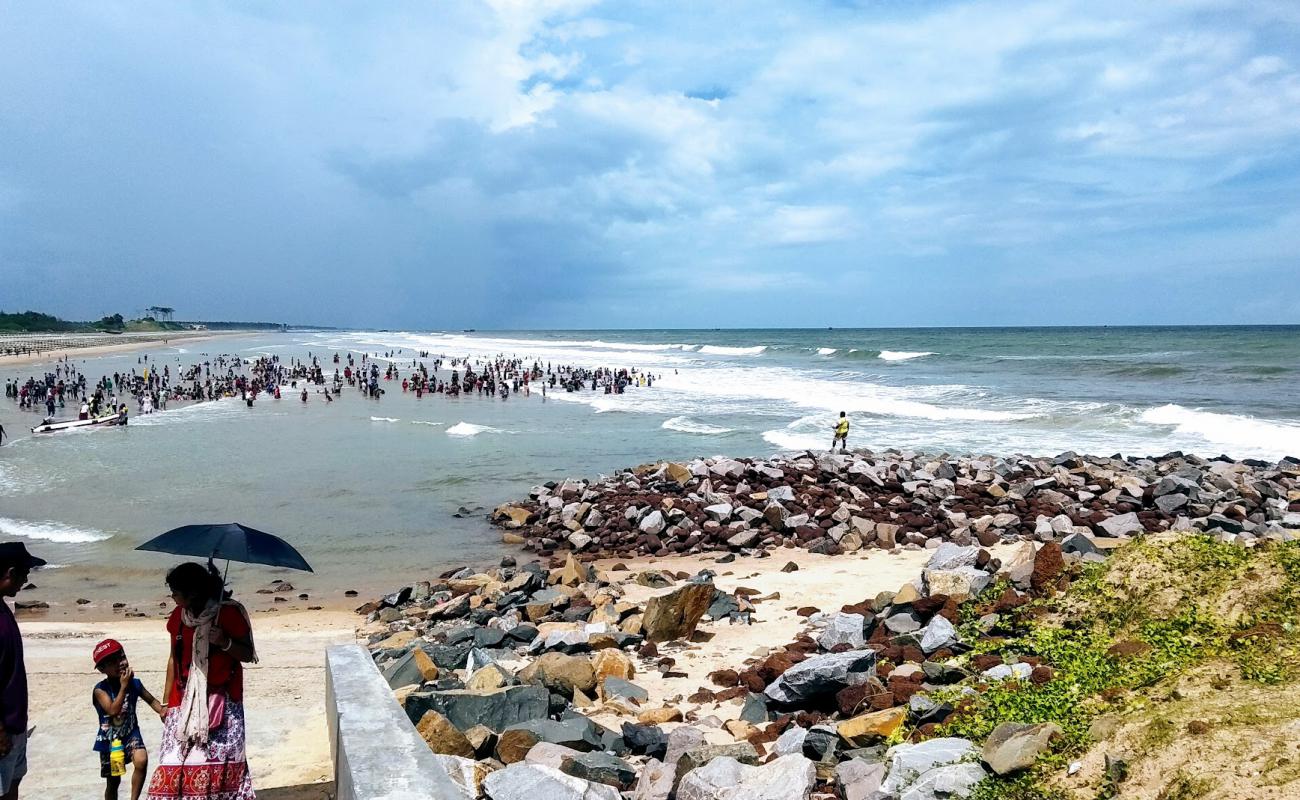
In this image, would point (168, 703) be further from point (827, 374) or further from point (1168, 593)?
point (827, 374)

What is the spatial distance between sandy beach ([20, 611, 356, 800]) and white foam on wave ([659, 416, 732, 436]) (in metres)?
17.8

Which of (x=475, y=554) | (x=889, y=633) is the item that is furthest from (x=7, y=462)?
(x=889, y=633)

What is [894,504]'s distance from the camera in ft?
45.9

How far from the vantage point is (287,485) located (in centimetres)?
1927

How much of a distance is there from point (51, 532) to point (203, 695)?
46.8 feet

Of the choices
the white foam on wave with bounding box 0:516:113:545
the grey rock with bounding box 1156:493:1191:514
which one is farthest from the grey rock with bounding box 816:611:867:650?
the white foam on wave with bounding box 0:516:113:545

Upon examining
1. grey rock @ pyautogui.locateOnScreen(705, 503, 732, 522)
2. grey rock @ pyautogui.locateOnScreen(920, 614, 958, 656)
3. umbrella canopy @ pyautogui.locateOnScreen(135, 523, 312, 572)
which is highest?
umbrella canopy @ pyautogui.locateOnScreen(135, 523, 312, 572)

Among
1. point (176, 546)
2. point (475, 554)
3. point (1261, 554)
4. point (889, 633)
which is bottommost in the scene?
point (475, 554)

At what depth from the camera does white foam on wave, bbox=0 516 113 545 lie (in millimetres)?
14555

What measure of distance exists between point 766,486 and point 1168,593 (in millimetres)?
10205

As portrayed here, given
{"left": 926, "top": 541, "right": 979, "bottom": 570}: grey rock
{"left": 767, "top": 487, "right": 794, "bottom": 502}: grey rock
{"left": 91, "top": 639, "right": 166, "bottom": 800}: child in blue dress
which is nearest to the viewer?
{"left": 91, "top": 639, "right": 166, "bottom": 800}: child in blue dress

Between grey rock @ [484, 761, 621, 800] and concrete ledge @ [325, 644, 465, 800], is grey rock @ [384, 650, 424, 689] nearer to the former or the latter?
concrete ledge @ [325, 644, 465, 800]

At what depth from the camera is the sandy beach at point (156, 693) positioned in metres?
5.24

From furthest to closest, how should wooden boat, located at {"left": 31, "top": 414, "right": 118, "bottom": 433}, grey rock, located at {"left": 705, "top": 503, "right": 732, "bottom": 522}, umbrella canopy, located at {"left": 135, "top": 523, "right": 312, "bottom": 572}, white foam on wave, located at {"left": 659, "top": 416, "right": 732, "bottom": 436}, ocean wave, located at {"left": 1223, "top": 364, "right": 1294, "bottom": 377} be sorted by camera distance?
ocean wave, located at {"left": 1223, "top": 364, "right": 1294, "bottom": 377}, wooden boat, located at {"left": 31, "top": 414, "right": 118, "bottom": 433}, white foam on wave, located at {"left": 659, "top": 416, "right": 732, "bottom": 436}, grey rock, located at {"left": 705, "top": 503, "right": 732, "bottom": 522}, umbrella canopy, located at {"left": 135, "top": 523, "right": 312, "bottom": 572}
